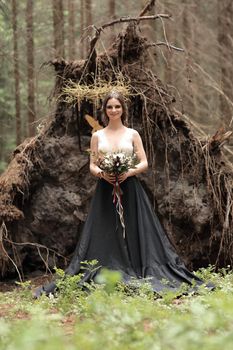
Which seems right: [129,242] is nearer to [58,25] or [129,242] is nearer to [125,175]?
[125,175]

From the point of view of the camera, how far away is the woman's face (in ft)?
22.1

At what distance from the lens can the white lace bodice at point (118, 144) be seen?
6.71m

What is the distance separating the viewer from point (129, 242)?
668cm

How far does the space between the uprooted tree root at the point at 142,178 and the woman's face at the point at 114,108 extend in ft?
4.03

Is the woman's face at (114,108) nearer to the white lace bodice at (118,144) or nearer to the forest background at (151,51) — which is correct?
the white lace bodice at (118,144)

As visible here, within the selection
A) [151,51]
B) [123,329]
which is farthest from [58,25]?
[123,329]

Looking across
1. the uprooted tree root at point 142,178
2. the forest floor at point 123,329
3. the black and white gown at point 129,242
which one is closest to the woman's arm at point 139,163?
the black and white gown at point 129,242

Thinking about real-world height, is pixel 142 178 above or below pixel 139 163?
below

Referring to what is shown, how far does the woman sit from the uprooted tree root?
1247mm

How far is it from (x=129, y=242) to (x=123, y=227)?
0.71ft

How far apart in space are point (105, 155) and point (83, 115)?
1.80 m

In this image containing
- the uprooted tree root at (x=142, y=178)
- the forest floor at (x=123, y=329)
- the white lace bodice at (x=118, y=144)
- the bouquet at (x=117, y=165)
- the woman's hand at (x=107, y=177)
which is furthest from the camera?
the uprooted tree root at (x=142, y=178)

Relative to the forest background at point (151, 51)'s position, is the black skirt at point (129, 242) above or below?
below

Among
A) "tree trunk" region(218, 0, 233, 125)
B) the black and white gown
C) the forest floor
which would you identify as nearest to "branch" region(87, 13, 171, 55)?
the black and white gown
